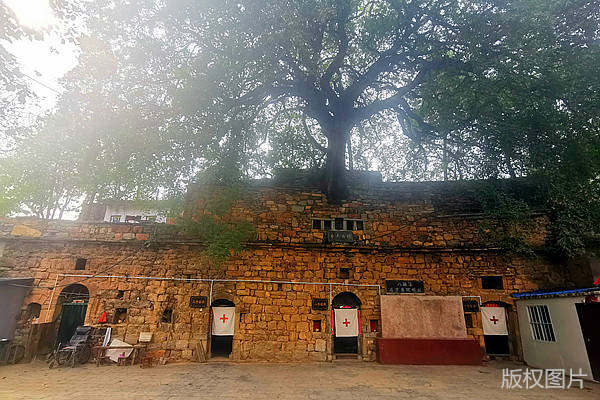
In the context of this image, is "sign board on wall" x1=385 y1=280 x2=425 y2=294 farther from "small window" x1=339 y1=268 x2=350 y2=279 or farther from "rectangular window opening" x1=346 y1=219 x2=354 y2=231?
"rectangular window opening" x1=346 y1=219 x2=354 y2=231

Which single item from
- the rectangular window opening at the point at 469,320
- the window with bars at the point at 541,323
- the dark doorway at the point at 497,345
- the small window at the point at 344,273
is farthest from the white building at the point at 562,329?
the small window at the point at 344,273

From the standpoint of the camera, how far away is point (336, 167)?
436 inches

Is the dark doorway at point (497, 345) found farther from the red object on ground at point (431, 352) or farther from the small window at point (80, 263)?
the small window at point (80, 263)

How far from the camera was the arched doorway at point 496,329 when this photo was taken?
31.9ft

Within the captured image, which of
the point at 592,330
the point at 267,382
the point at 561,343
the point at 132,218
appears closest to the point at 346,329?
the point at 267,382

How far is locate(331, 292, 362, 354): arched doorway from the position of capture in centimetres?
970

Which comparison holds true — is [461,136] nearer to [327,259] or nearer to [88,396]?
[327,259]

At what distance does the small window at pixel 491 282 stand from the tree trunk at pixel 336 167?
19.1ft

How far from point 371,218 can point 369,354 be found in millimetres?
4766

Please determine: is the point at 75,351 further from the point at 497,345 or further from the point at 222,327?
the point at 497,345

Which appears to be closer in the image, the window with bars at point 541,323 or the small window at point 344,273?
the window with bars at point 541,323

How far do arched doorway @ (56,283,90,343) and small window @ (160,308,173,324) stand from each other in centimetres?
269

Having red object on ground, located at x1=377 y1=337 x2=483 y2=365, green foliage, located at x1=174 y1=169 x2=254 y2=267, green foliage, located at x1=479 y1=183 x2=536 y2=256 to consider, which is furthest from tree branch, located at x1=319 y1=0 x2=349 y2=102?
red object on ground, located at x1=377 y1=337 x2=483 y2=365

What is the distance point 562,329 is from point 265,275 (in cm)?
888
